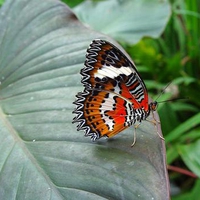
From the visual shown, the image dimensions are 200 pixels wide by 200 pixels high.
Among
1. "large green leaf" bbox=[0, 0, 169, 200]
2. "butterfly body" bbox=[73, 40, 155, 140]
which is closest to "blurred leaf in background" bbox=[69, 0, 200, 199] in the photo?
"large green leaf" bbox=[0, 0, 169, 200]

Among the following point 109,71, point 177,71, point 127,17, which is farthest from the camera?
point 177,71

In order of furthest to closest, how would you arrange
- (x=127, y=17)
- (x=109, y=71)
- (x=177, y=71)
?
(x=177, y=71) < (x=127, y=17) < (x=109, y=71)

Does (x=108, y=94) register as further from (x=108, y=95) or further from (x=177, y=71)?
(x=177, y=71)

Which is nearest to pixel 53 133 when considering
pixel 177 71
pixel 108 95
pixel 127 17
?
pixel 108 95

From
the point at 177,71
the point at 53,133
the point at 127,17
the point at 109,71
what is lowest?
the point at 53,133

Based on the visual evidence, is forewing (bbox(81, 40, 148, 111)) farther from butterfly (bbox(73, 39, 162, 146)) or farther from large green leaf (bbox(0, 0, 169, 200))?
large green leaf (bbox(0, 0, 169, 200))

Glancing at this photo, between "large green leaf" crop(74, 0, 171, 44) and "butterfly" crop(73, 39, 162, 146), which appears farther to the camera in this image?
"large green leaf" crop(74, 0, 171, 44)

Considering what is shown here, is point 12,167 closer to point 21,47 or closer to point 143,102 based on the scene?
point 143,102
